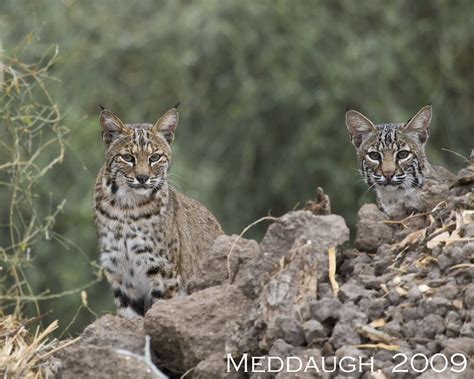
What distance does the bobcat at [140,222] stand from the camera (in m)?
11.1

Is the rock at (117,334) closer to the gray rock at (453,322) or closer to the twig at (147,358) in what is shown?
the twig at (147,358)

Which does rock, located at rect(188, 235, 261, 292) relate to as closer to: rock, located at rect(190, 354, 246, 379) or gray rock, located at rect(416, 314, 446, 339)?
rock, located at rect(190, 354, 246, 379)

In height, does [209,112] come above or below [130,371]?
above

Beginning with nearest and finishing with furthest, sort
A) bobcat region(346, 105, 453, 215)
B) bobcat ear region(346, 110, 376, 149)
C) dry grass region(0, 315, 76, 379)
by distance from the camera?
dry grass region(0, 315, 76, 379) < bobcat region(346, 105, 453, 215) < bobcat ear region(346, 110, 376, 149)

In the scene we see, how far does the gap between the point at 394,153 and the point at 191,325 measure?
163 inches

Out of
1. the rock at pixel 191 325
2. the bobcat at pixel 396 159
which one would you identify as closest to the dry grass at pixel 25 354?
the rock at pixel 191 325

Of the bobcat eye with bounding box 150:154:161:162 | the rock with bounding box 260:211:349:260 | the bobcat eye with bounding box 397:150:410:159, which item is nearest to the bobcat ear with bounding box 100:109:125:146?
the bobcat eye with bounding box 150:154:161:162

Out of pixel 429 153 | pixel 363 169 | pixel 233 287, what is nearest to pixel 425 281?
pixel 233 287

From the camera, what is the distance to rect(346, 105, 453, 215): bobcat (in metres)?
11.3

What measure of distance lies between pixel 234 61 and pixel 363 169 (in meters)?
10.0

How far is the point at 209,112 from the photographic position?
21766 mm

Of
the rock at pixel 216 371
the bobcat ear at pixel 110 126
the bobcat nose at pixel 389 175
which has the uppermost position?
the bobcat ear at pixel 110 126

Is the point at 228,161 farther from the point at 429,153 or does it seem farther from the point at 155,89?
the point at 429,153

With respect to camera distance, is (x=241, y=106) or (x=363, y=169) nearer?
(x=363, y=169)
